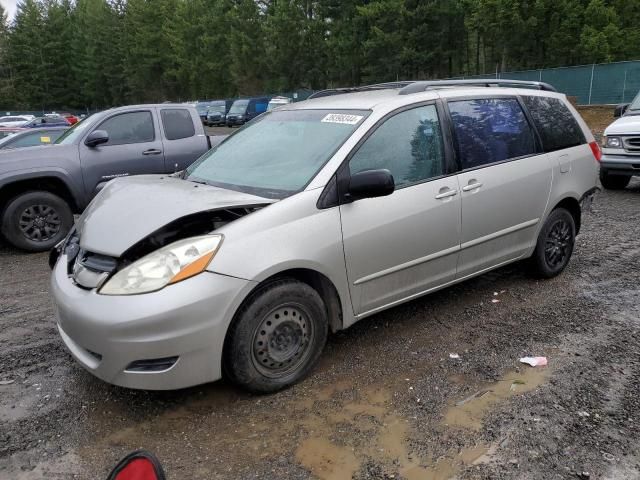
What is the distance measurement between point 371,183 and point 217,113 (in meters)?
37.6

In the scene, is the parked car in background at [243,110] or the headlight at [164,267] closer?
the headlight at [164,267]

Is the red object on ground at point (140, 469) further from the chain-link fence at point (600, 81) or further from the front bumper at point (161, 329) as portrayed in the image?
the chain-link fence at point (600, 81)

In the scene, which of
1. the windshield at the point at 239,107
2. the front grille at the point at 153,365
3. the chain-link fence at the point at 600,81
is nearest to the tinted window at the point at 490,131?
the front grille at the point at 153,365

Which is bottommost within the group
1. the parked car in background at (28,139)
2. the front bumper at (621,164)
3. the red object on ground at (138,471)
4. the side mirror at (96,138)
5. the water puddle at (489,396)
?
the front bumper at (621,164)

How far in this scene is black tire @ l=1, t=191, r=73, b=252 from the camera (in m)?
6.70

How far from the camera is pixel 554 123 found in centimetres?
495

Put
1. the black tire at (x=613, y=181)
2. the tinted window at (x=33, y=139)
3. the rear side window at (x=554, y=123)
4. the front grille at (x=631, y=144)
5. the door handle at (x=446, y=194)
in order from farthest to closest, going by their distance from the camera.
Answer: the black tire at (x=613, y=181), the tinted window at (x=33, y=139), the front grille at (x=631, y=144), the rear side window at (x=554, y=123), the door handle at (x=446, y=194)

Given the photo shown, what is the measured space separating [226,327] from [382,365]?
48.3 inches

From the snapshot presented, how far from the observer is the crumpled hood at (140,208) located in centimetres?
300

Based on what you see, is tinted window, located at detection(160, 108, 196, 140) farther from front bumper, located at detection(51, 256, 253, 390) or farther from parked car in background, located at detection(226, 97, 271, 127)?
parked car in background, located at detection(226, 97, 271, 127)

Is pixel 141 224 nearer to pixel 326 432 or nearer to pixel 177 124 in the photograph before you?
pixel 326 432

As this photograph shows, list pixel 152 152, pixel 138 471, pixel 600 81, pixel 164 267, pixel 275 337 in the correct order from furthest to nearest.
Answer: pixel 600 81
pixel 152 152
pixel 275 337
pixel 164 267
pixel 138 471

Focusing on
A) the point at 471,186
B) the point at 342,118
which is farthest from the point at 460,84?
the point at 342,118

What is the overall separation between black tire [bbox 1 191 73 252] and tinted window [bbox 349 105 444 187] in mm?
5050
